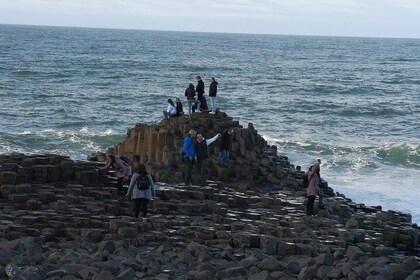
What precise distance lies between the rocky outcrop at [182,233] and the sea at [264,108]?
631 cm

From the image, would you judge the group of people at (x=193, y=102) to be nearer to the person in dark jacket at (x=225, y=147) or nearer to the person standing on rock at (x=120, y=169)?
the person in dark jacket at (x=225, y=147)

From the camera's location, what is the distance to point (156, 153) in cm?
2391

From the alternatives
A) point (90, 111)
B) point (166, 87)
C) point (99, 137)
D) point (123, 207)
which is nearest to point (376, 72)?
point (166, 87)

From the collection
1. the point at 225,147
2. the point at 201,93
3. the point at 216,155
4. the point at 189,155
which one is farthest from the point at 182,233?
the point at 201,93

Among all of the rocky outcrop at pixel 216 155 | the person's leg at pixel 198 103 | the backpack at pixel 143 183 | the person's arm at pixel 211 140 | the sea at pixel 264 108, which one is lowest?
the sea at pixel 264 108

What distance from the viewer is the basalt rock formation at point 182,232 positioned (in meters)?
12.8

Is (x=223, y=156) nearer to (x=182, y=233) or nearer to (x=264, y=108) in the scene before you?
(x=182, y=233)

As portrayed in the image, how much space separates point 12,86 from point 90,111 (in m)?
14.0

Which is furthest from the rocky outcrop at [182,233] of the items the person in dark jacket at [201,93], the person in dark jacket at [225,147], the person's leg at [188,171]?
the person in dark jacket at [201,93]

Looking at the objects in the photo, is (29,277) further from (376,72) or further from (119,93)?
(376,72)

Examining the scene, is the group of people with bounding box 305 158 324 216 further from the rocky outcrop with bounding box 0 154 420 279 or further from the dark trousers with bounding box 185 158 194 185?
the dark trousers with bounding box 185 158 194 185

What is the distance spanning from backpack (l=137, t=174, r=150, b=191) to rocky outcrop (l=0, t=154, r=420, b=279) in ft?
1.92

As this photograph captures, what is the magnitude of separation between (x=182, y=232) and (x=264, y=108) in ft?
123

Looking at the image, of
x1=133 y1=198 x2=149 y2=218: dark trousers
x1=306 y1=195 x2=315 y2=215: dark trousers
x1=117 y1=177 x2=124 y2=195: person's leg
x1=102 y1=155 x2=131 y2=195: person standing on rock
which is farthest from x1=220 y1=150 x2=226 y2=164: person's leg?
x1=133 y1=198 x2=149 y2=218: dark trousers
